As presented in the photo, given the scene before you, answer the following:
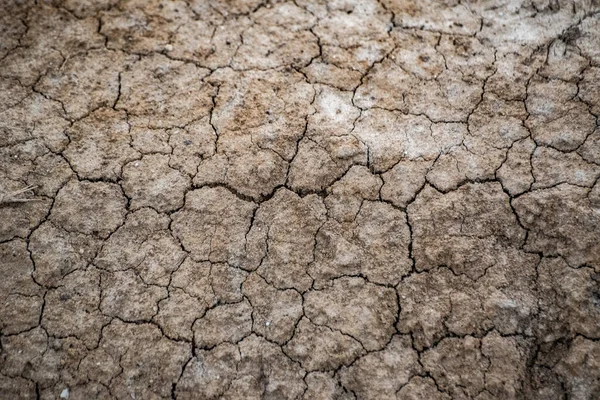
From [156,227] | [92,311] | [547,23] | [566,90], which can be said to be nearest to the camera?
[92,311]

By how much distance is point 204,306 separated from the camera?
2053 mm

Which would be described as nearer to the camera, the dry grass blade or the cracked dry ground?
the cracked dry ground

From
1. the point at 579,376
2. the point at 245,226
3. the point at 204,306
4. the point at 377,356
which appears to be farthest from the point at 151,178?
the point at 579,376

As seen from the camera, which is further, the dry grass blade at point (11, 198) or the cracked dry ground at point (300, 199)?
the dry grass blade at point (11, 198)

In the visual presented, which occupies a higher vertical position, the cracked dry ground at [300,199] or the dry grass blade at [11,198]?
the cracked dry ground at [300,199]

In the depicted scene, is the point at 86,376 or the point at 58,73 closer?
the point at 86,376

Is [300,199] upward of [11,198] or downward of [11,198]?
upward

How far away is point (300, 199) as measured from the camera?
7.49 ft

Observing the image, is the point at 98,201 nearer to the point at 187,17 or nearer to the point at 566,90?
the point at 187,17

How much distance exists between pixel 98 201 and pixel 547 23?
9.68ft

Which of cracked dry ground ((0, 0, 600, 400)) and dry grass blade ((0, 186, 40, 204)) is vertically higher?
cracked dry ground ((0, 0, 600, 400))

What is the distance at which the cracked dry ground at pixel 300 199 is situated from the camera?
193cm

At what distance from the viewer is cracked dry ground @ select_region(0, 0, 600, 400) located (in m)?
1.93

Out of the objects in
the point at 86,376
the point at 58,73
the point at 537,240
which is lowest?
the point at 86,376
